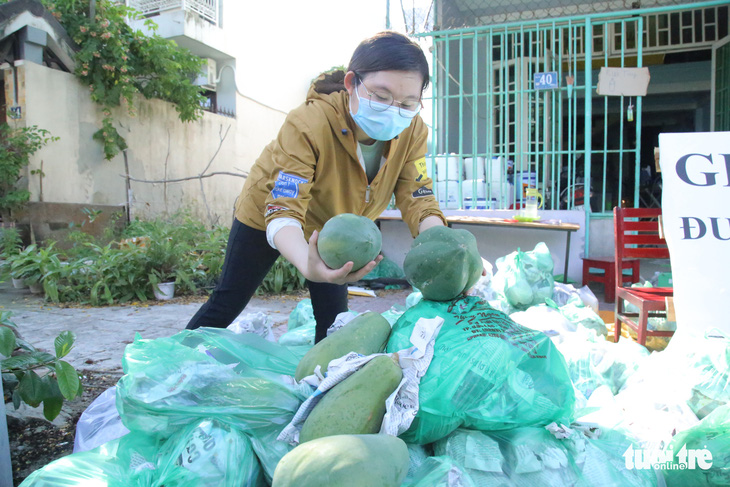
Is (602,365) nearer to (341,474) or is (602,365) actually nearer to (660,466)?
(660,466)

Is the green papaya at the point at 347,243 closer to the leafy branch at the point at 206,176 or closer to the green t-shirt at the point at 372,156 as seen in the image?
the green t-shirt at the point at 372,156

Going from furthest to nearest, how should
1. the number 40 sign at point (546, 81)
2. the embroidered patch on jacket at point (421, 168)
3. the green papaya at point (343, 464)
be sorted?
the number 40 sign at point (546, 81) → the embroidered patch on jacket at point (421, 168) → the green papaya at point (343, 464)

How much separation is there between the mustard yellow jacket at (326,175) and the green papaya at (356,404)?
0.66 m

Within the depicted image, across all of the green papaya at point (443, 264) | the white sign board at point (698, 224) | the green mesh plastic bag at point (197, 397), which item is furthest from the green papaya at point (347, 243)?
the white sign board at point (698, 224)

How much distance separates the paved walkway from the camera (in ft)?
10.4

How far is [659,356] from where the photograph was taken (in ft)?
6.10

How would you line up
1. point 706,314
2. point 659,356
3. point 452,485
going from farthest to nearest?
point 706,314, point 659,356, point 452,485

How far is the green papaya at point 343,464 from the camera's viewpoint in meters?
0.88

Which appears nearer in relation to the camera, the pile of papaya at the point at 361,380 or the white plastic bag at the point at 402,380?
the pile of papaya at the point at 361,380

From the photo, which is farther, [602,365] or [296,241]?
[602,365]

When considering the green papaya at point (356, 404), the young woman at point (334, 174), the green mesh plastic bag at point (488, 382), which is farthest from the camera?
the young woman at point (334, 174)

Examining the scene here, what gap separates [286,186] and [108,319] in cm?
324

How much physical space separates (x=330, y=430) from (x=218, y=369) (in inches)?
17.5

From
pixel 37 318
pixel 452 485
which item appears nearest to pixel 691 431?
pixel 452 485
